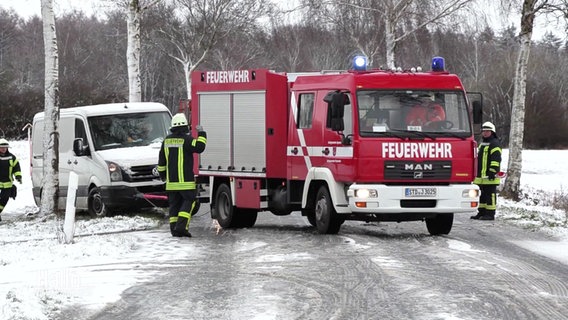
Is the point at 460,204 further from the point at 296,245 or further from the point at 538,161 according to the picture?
the point at 538,161

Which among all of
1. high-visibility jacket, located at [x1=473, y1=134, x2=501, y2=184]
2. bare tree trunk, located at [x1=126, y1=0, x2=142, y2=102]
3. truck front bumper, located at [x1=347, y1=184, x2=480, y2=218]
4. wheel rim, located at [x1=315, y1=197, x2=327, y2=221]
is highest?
bare tree trunk, located at [x1=126, y1=0, x2=142, y2=102]

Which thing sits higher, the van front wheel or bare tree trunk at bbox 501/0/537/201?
bare tree trunk at bbox 501/0/537/201

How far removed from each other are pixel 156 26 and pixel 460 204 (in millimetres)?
40638

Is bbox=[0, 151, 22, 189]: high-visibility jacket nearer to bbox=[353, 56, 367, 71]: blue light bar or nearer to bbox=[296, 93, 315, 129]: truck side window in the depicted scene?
bbox=[296, 93, 315, 129]: truck side window

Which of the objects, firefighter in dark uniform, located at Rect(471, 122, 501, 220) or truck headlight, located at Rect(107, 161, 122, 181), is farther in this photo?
truck headlight, located at Rect(107, 161, 122, 181)

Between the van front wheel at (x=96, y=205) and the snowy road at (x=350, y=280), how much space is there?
183 inches

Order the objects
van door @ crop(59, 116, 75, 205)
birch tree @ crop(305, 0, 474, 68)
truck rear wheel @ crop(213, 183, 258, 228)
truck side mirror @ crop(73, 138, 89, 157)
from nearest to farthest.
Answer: truck rear wheel @ crop(213, 183, 258, 228)
truck side mirror @ crop(73, 138, 89, 157)
van door @ crop(59, 116, 75, 205)
birch tree @ crop(305, 0, 474, 68)

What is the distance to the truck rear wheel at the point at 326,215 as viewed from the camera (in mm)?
13695

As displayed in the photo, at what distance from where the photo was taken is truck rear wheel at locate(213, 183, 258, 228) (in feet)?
51.7

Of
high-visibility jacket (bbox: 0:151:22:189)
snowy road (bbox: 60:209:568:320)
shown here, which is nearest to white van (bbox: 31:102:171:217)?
high-visibility jacket (bbox: 0:151:22:189)

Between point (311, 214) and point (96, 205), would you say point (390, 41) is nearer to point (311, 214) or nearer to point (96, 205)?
point (96, 205)

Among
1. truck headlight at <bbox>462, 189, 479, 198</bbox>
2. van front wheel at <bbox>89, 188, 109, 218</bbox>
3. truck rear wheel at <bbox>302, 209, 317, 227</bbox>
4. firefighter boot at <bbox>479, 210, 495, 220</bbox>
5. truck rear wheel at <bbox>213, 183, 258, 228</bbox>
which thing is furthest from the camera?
van front wheel at <bbox>89, 188, 109, 218</bbox>

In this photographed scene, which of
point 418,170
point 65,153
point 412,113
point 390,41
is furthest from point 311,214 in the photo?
point 390,41

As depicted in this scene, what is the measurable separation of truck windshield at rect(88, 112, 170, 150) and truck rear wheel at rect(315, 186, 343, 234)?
20.1 feet
